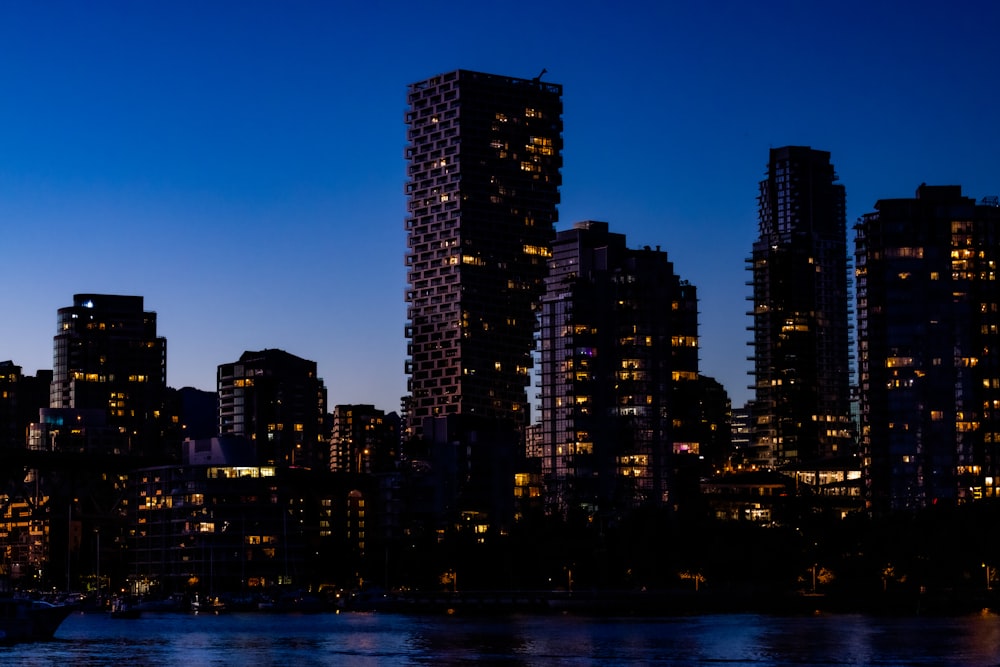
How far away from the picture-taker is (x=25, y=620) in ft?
620

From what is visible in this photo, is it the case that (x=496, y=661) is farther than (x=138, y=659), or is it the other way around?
(x=138, y=659)

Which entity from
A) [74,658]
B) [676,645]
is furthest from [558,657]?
→ [74,658]

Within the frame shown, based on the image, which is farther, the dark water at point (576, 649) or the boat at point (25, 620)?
the boat at point (25, 620)

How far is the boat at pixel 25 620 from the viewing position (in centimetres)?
18688

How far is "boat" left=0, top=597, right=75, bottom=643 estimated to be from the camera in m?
187

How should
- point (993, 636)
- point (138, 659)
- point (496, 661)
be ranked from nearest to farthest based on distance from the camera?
point (496, 661), point (138, 659), point (993, 636)

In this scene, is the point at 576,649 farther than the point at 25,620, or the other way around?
the point at 25,620

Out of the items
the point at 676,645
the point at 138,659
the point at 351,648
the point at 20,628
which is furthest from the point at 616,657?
the point at 20,628

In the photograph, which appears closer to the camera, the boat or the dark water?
the dark water

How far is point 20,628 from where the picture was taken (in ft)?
618

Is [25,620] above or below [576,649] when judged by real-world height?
above

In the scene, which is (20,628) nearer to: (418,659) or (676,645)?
(418,659)

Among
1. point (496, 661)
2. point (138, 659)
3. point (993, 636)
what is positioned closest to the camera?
point (496, 661)

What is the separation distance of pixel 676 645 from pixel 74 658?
56675mm
